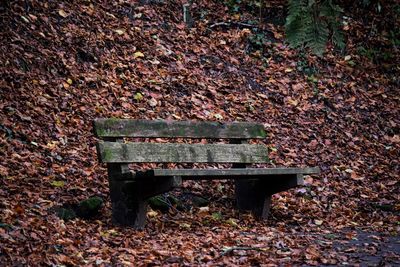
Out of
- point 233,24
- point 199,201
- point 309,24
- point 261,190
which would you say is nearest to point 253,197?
point 261,190

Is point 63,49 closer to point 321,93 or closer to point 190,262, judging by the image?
point 321,93

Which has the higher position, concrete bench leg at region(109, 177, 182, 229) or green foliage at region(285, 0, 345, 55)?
green foliage at region(285, 0, 345, 55)

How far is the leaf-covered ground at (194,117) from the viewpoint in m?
4.52

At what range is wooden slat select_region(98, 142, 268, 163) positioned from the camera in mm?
5301

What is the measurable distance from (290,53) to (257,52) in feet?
1.94

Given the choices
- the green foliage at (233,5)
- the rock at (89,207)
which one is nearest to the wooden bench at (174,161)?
the rock at (89,207)

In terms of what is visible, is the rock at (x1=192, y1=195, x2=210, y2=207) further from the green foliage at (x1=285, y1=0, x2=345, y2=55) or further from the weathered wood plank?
the green foliage at (x1=285, y1=0, x2=345, y2=55)

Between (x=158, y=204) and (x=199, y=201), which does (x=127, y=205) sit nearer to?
(x=158, y=204)

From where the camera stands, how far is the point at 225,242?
183 inches

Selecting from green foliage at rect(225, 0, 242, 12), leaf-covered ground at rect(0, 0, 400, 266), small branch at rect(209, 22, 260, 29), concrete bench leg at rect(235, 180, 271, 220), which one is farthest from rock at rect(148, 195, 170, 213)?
green foliage at rect(225, 0, 242, 12)

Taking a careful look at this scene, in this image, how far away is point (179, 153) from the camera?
5656 millimetres

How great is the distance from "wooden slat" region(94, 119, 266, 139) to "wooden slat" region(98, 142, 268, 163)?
129 mm

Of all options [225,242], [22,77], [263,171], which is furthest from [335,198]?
[22,77]

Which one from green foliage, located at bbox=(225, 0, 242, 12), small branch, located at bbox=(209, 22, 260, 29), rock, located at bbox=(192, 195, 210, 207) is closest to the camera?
rock, located at bbox=(192, 195, 210, 207)
